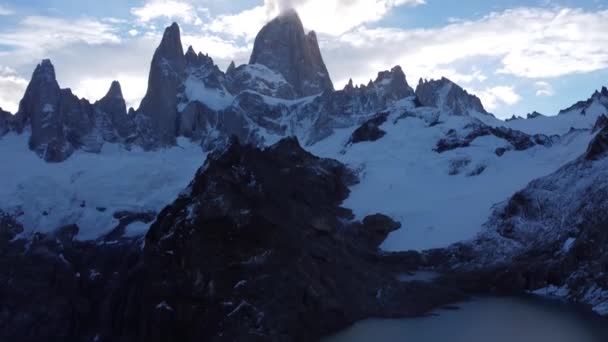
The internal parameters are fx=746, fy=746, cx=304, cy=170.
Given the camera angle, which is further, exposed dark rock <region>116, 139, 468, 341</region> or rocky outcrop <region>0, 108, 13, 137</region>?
rocky outcrop <region>0, 108, 13, 137</region>

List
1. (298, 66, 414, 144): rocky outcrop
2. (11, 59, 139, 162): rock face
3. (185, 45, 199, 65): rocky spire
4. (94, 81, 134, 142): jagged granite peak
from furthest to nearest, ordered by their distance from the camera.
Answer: (185, 45, 199, 65): rocky spire < (298, 66, 414, 144): rocky outcrop < (94, 81, 134, 142): jagged granite peak < (11, 59, 139, 162): rock face

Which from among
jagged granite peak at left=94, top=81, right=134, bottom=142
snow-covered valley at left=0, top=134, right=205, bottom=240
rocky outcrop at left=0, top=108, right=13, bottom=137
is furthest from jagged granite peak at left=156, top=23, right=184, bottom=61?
snow-covered valley at left=0, top=134, right=205, bottom=240

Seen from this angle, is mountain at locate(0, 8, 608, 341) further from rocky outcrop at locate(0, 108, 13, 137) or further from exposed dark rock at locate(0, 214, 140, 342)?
rocky outcrop at locate(0, 108, 13, 137)

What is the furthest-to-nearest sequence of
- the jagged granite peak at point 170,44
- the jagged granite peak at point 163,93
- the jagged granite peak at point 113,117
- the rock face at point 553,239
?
the jagged granite peak at point 170,44, the jagged granite peak at point 163,93, the jagged granite peak at point 113,117, the rock face at point 553,239

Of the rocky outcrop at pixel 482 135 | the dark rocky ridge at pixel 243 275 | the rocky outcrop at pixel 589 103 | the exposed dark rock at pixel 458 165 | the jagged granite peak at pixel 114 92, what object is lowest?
the dark rocky ridge at pixel 243 275

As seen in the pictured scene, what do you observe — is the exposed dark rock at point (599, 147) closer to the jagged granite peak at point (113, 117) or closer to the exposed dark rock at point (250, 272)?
the exposed dark rock at point (250, 272)

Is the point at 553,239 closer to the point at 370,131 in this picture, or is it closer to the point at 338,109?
the point at 370,131

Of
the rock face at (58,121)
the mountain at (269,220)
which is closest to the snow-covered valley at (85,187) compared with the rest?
the mountain at (269,220)
